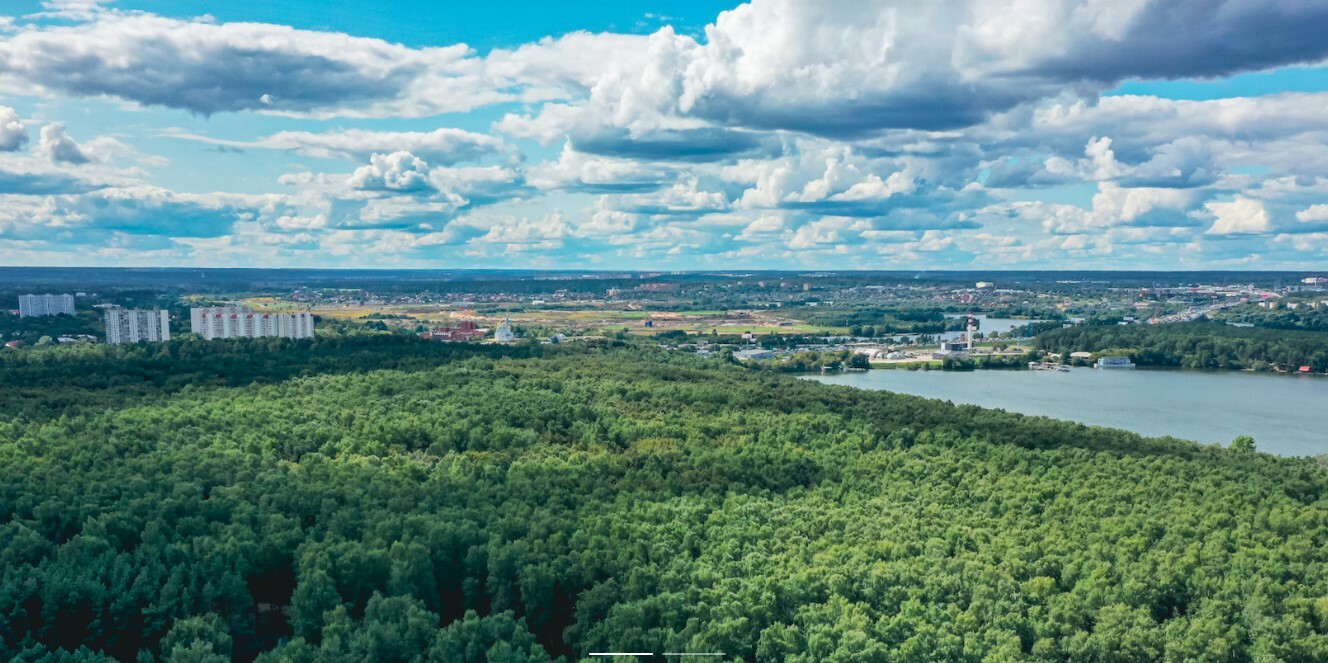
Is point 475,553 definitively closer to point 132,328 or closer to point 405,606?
point 405,606

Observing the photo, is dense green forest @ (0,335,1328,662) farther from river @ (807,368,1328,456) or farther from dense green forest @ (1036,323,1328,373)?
dense green forest @ (1036,323,1328,373)

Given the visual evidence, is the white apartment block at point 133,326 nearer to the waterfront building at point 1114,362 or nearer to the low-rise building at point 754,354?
the low-rise building at point 754,354

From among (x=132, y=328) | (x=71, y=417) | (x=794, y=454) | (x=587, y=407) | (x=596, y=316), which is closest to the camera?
(x=794, y=454)

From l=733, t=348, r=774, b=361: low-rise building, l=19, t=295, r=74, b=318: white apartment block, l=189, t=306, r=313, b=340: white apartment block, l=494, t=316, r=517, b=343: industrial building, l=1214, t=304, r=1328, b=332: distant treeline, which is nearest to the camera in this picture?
l=189, t=306, r=313, b=340: white apartment block

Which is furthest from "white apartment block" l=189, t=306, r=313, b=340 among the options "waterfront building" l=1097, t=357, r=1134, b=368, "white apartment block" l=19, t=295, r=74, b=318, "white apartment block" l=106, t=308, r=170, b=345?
"waterfront building" l=1097, t=357, r=1134, b=368

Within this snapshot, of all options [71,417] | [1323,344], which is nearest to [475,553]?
[71,417]

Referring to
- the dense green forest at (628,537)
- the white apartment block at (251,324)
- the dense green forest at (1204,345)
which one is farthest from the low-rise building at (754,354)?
the dense green forest at (628,537)
